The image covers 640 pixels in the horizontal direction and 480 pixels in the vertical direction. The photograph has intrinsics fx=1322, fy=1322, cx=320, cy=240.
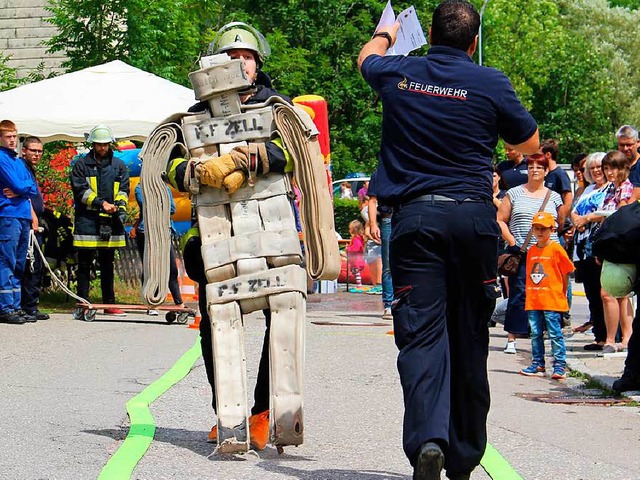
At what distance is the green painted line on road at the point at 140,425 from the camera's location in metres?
6.05

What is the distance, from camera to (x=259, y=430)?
6777 mm

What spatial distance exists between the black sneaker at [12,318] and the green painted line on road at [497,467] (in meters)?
7.86

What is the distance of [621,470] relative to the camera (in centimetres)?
651

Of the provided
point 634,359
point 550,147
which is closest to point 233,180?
point 634,359

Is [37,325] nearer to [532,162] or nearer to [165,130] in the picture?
[532,162]

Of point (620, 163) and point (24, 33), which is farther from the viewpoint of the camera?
point (24, 33)

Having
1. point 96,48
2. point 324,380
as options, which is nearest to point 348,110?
point 96,48

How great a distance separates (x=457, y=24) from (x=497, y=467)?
6.98 feet

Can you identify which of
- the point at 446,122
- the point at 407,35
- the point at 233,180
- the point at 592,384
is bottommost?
the point at 592,384

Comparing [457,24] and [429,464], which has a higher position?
[457,24]

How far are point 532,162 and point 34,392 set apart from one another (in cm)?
517

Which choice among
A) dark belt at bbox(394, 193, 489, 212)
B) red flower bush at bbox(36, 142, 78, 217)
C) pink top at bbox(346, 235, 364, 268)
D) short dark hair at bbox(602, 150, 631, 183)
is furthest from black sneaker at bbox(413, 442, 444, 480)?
pink top at bbox(346, 235, 364, 268)

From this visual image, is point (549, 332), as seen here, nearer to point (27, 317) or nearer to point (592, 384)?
point (592, 384)

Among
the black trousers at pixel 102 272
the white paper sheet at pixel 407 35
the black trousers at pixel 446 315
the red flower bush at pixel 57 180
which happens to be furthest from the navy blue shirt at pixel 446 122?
the red flower bush at pixel 57 180
